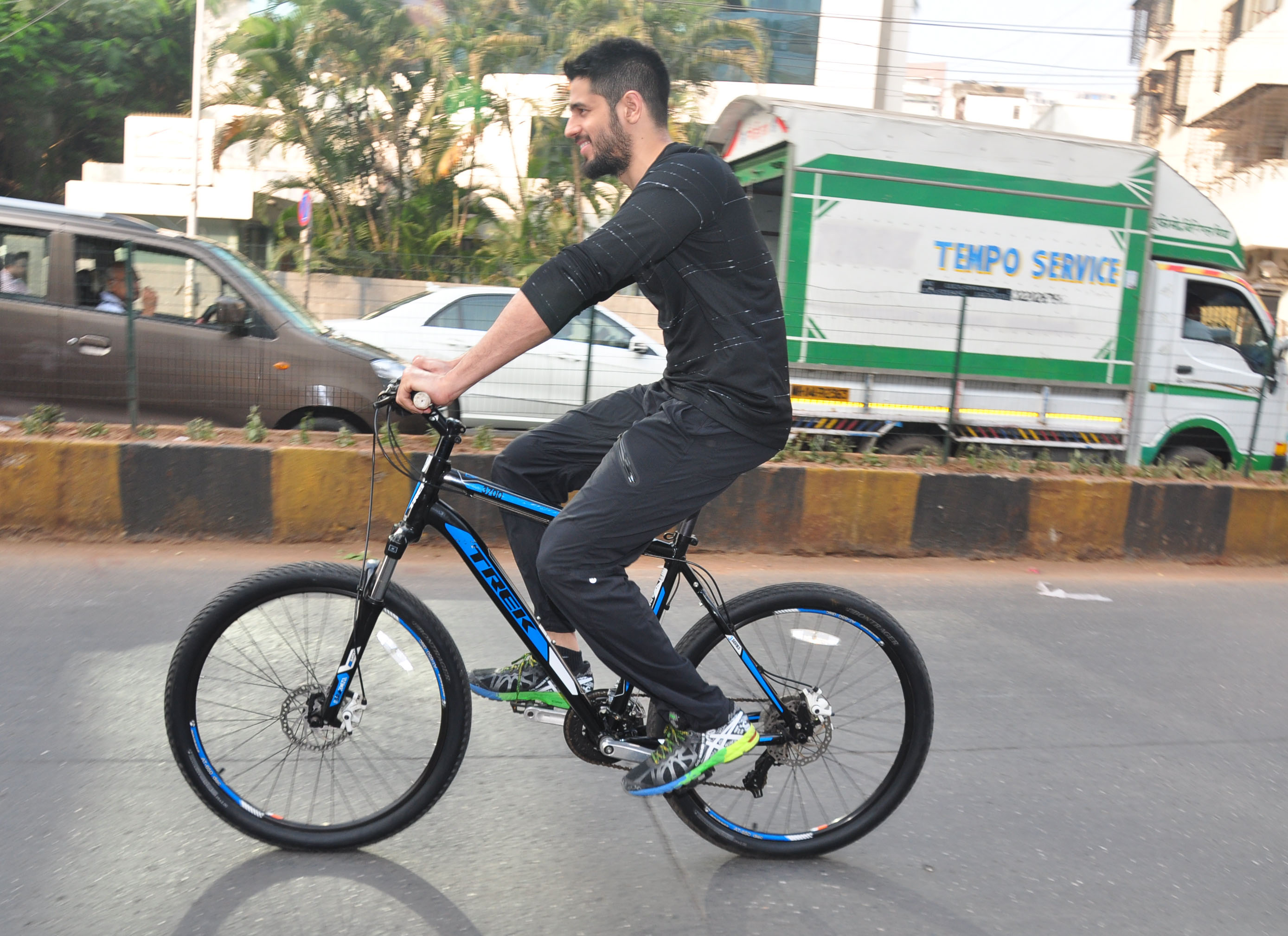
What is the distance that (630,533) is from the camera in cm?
273

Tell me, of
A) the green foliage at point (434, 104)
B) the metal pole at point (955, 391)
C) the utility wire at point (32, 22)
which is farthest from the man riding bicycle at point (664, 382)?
the utility wire at point (32, 22)

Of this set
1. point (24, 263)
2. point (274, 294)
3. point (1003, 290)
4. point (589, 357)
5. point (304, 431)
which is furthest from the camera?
point (1003, 290)

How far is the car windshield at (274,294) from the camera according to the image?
7430mm

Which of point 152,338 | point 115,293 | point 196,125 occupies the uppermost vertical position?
point 196,125

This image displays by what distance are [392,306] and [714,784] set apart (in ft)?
24.5

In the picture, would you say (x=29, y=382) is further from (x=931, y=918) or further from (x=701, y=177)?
(x=931, y=918)

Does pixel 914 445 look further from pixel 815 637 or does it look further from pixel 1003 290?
pixel 815 637

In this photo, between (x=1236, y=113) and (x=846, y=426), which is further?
(x=1236, y=113)

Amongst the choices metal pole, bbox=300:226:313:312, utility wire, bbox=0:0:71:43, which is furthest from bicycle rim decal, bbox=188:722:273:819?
utility wire, bbox=0:0:71:43

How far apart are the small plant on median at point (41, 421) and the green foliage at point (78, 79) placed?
1949 centimetres

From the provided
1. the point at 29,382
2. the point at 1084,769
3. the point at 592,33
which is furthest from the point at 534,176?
the point at 1084,769

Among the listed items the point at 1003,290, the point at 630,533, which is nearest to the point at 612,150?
the point at 630,533

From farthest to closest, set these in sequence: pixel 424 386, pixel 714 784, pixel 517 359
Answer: pixel 517 359, pixel 714 784, pixel 424 386

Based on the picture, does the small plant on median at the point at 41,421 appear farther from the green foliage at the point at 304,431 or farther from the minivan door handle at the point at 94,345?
the green foliage at the point at 304,431
